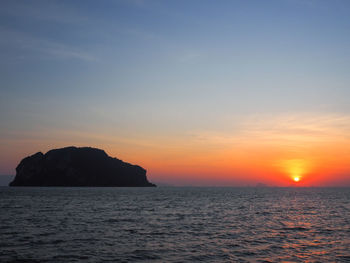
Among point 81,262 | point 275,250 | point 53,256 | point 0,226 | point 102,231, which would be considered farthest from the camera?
point 0,226

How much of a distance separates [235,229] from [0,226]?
27.6m

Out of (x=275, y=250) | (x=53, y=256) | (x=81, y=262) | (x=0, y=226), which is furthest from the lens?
(x=0, y=226)

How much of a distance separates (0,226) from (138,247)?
2078 cm

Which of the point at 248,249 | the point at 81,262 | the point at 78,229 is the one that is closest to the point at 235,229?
the point at 248,249

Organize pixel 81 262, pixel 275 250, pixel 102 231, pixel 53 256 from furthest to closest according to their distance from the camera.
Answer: pixel 102 231 < pixel 275 250 < pixel 53 256 < pixel 81 262

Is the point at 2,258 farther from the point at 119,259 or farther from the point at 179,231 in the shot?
the point at 179,231

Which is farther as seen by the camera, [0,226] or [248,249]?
[0,226]

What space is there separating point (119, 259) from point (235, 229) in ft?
61.5

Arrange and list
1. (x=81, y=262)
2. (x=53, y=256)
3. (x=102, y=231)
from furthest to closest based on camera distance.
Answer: (x=102, y=231)
(x=53, y=256)
(x=81, y=262)

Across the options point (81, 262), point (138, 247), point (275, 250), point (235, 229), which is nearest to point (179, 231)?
point (235, 229)

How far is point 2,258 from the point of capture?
22203mm

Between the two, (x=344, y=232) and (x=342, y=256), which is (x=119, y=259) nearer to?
(x=342, y=256)

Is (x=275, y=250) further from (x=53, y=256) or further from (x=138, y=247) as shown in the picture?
(x=53, y=256)

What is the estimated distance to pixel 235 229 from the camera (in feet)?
124
